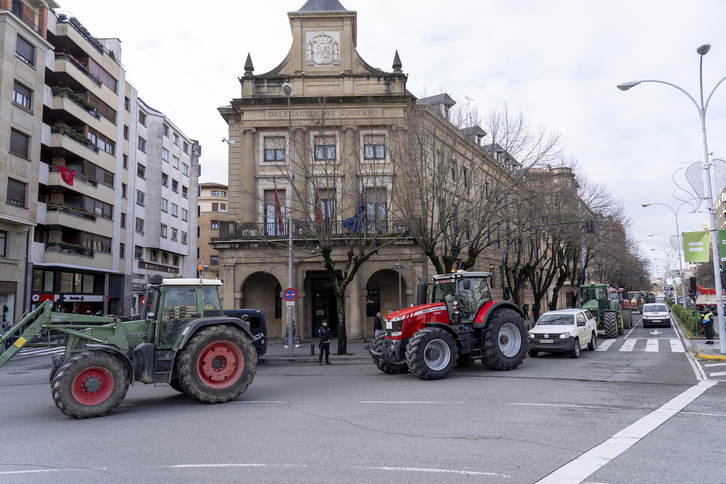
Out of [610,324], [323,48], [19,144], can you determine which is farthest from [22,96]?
[610,324]

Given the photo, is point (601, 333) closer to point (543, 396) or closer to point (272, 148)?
point (272, 148)

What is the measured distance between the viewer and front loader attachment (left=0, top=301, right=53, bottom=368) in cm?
915

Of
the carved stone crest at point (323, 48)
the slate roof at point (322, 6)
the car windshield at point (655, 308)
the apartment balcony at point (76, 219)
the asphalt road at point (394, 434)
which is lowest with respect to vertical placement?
the asphalt road at point (394, 434)

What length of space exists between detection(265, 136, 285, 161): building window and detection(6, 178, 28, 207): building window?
49.5 feet

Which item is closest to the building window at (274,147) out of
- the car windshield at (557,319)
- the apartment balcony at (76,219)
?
the apartment balcony at (76,219)

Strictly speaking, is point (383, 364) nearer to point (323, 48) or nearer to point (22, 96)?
point (323, 48)

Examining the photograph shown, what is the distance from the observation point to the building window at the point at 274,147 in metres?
29.2

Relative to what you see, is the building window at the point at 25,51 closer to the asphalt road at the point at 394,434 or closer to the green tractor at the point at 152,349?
the asphalt road at the point at 394,434

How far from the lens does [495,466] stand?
6.10m

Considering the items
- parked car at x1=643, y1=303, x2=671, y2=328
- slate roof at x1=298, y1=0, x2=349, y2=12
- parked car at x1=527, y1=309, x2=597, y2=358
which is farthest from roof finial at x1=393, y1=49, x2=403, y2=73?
parked car at x1=643, y1=303, x2=671, y2=328

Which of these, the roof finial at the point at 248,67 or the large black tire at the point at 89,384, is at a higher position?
the roof finial at the point at 248,67

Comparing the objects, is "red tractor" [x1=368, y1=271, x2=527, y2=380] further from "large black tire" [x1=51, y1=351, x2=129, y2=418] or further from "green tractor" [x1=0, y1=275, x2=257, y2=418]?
"large black tire" [x1=51, y1=351, x2=129, y2=418]

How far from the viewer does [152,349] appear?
10352 millimetres

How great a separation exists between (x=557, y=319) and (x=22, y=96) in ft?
106
